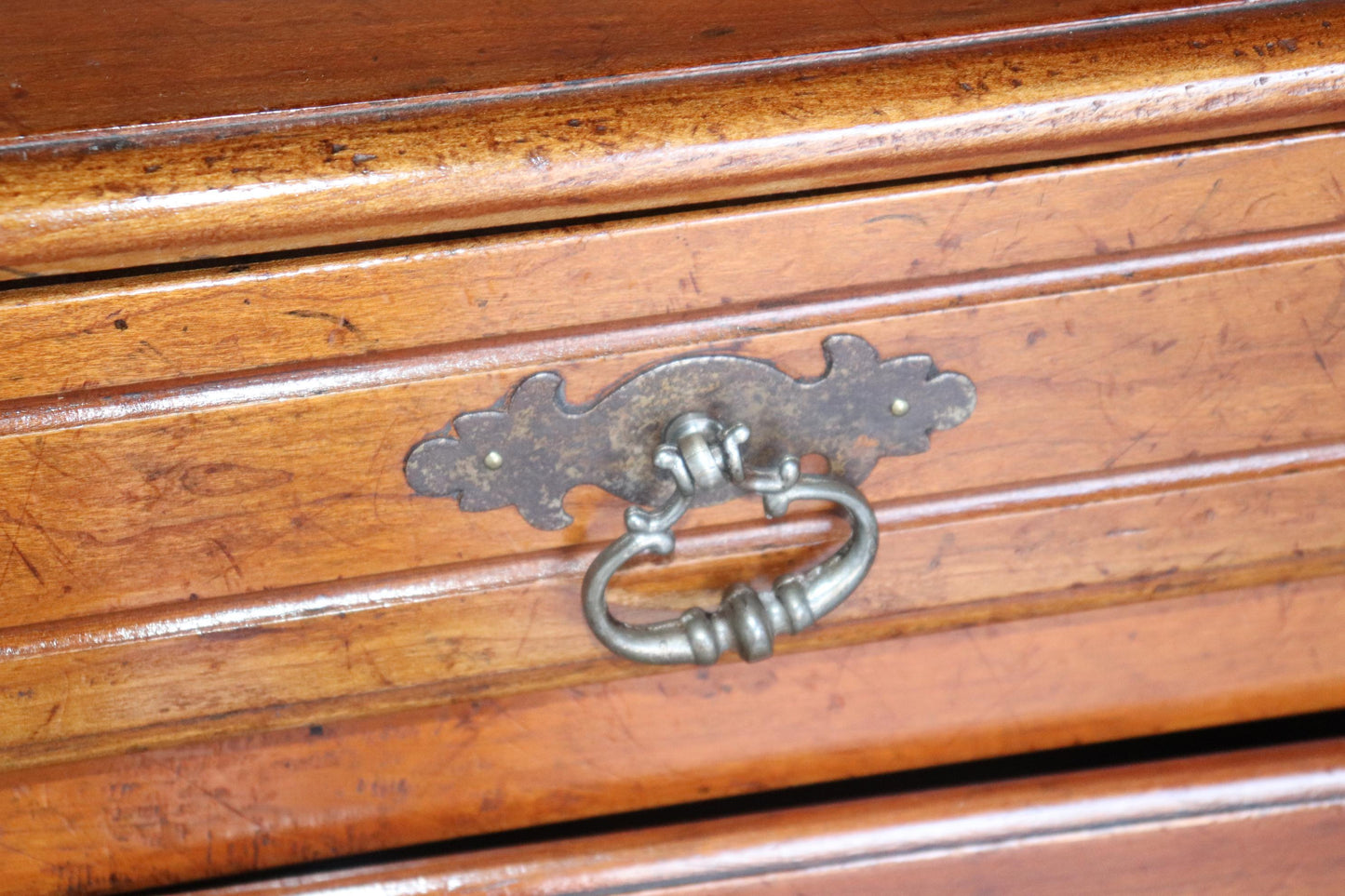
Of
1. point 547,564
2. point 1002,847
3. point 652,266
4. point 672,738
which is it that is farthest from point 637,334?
point 1002,847

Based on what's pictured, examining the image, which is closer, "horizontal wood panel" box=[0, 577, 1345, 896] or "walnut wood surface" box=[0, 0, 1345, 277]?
"walnut wood surface" box=[0, 0, 1345, 277]

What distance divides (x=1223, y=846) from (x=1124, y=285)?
0.39 m

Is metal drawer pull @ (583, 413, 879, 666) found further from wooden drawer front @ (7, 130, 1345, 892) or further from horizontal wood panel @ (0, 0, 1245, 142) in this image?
horizontal wood panel @ (0, 0, 1245, 142)

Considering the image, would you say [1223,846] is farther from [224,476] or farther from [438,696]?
[224,476]

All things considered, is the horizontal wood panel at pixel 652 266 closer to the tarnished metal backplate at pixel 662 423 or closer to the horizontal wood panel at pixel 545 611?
the tarnished metal backplate at pixel 662 423

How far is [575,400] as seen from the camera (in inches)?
18.9

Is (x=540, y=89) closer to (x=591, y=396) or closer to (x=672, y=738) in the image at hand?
(x=591, y=396)

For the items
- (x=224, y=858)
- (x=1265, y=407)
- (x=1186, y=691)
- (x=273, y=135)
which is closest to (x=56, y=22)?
(x=273, y=135)

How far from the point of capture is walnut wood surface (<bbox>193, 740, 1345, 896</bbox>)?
2.05 feet

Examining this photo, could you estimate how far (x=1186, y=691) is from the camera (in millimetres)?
664

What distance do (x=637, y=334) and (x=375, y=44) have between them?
17 cm

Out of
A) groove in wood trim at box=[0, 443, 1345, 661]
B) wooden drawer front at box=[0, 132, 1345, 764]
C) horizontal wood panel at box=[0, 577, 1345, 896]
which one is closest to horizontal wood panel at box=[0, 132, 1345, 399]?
wooden drawer front at box=[0, 132, 1345, 764]

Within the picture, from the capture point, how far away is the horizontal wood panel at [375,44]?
439 millimetres

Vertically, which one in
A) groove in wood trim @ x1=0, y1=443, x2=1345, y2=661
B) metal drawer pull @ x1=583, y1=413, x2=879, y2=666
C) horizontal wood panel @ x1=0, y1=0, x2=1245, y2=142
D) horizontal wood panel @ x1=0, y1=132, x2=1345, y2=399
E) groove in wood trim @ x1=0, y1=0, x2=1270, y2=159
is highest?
horizontal wood panel @ x1=0, y1=0, x2=1245, y2=142
